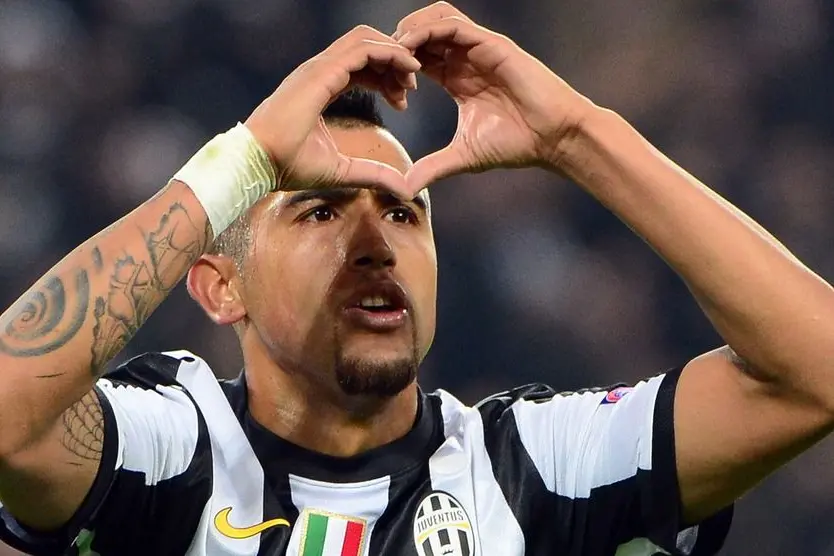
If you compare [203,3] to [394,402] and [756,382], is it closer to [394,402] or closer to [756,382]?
[394,402]

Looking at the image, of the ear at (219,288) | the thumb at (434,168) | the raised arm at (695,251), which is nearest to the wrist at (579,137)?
the raised arm at (695,251)

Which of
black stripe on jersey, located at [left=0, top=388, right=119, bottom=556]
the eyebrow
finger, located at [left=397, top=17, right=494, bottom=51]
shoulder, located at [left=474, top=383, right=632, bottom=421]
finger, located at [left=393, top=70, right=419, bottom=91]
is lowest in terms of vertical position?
black stripe on jersey, located at [left=0, top=388, right=119, bottom=556]

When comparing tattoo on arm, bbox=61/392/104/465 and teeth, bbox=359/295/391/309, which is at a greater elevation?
teeth, bbox=359/295/391/309

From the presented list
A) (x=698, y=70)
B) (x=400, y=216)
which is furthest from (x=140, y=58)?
(x=400, y=216)

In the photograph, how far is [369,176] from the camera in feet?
6.31

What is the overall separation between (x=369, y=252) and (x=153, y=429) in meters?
0.46

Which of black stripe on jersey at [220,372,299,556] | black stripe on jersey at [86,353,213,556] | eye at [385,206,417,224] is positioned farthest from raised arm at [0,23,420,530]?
black stripe on jersey at [220,372,299,556]

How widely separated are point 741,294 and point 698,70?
2.28 metres

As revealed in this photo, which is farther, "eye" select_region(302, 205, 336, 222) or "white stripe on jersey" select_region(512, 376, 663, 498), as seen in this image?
"eye" select_region(302, 205, 336, 222)

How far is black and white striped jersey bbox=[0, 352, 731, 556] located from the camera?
1.95m

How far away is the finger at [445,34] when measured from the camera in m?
1.88

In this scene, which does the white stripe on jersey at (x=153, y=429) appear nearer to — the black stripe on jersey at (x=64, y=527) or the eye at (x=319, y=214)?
the black stripe on jersey at (x=64, y=527)

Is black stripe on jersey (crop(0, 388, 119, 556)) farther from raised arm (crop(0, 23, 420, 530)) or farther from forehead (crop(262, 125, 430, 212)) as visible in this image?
forehead (crop(262, 125, 430, 212))

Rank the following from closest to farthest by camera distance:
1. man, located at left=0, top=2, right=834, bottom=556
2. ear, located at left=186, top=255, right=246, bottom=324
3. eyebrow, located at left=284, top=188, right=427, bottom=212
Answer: man, located at left=0, top=2, right=834, bottom=556 < eyebrow, located at left=284, top=188, right=427, bottom=212 < ear, located at left=186, top=255, right=246, bottom=324
